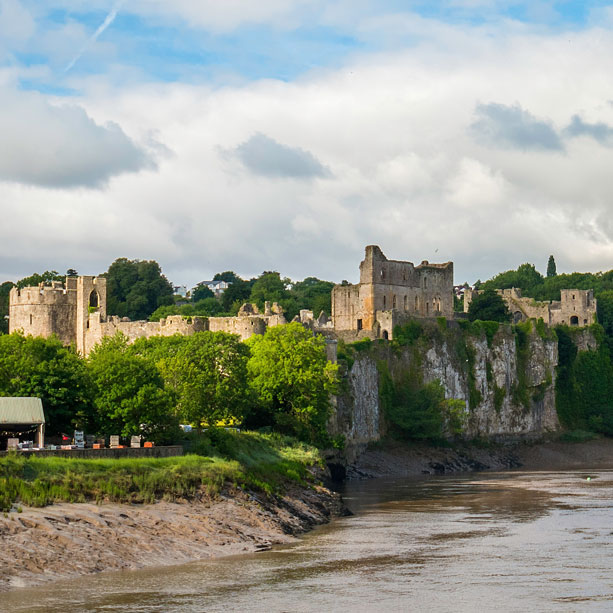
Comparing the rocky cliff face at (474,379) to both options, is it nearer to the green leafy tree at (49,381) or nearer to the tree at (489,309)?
the tree at (489,309)

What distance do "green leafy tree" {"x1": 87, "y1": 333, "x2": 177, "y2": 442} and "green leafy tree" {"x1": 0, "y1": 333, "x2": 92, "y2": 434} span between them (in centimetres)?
71

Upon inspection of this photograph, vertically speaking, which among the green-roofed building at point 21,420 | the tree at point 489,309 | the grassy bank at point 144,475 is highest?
the tree at point 489,309

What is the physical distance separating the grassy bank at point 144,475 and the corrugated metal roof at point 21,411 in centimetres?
370

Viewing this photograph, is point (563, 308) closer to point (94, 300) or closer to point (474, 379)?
point (474, 379)

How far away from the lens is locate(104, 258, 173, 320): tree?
14975cm

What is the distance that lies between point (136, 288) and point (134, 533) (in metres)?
111

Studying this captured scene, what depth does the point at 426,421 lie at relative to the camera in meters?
102

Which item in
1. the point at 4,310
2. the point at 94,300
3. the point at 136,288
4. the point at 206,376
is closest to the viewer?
the point at 206,376

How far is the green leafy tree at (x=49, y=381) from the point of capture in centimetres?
5462

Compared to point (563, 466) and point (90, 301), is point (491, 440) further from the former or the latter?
point (90, 301)

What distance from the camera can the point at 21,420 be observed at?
50125 millimetres

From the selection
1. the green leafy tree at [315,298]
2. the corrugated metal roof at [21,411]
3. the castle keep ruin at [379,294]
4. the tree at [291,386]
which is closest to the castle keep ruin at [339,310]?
the castle keep ruin at [379,294]

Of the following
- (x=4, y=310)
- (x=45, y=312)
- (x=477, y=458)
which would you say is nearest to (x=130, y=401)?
(x=45, y=312)

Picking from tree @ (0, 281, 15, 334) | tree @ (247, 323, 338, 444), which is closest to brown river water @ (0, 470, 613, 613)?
tree @ (247, 323, 338, 444)
